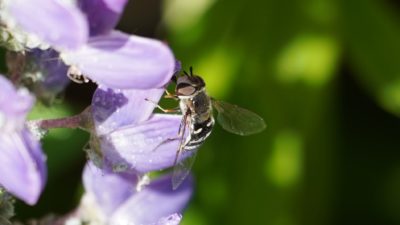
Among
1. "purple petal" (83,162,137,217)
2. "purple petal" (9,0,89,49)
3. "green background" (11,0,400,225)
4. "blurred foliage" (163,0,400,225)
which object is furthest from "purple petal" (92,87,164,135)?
"blurred foliage" (163,0,400,225)

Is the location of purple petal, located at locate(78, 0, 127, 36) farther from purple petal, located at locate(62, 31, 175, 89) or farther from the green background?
the green background

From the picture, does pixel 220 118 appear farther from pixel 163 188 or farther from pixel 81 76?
pixel 81 76

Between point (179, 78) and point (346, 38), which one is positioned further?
point (346, 38)

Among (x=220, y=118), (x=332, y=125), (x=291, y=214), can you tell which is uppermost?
(x=220, y=118)

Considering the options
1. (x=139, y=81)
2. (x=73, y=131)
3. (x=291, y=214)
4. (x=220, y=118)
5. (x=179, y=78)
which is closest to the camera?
(x=139, y=81)

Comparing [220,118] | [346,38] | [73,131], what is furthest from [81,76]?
[346,38]

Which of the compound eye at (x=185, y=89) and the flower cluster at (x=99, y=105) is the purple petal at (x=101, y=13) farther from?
Answer: the compound eye at (x=185, y=89)
